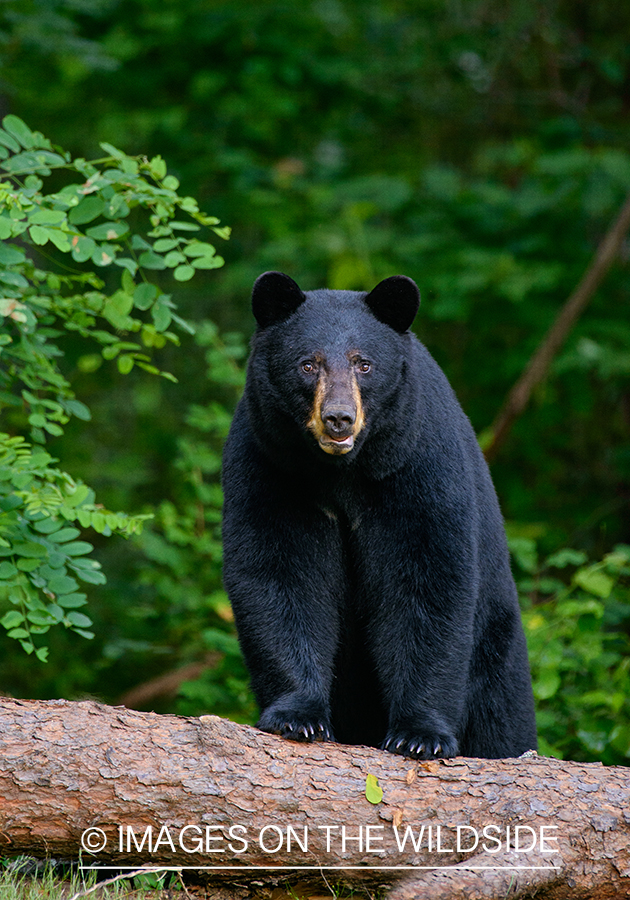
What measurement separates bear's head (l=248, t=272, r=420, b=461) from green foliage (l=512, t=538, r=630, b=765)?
7.03 feet

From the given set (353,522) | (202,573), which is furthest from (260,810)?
(202,573)

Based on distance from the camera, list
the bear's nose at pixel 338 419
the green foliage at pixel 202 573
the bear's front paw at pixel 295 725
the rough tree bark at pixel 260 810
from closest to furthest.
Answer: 1. the rough tree bark at pixel 260 810
2. the bear's nose at pixel 338 419
3. the bear's front paw at pixel 295 725
4. the green foliage at pixel 202 573

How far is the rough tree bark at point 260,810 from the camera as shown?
3064 millimetres

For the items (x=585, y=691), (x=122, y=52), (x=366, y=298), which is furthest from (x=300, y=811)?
(x=122, y=52)

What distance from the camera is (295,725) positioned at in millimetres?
3480

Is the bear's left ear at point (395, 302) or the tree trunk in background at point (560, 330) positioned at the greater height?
the tree trunk in background at point (560, 330)

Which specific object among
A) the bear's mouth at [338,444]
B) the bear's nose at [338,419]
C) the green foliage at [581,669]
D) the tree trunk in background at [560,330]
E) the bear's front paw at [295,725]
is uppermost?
the tree trunk in background at [560,330]

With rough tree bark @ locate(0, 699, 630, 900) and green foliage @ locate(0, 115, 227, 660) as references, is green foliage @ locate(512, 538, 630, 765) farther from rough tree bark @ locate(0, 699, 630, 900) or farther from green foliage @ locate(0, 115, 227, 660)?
green foliage @ locate(0, 115, 227, 660)

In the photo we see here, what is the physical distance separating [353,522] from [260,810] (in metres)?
1.10

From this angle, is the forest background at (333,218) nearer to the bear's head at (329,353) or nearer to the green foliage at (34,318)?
the green foliage at (34,318)

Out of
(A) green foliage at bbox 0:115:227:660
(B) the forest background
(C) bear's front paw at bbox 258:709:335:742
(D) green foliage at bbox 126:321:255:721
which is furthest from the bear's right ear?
(B) the forest background

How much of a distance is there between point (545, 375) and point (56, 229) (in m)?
4.76

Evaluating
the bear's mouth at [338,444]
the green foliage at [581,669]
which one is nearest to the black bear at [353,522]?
the bear's mouth at [338,444]

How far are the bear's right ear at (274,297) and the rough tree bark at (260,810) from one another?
1520mm
